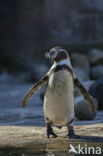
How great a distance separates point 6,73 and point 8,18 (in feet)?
5.69

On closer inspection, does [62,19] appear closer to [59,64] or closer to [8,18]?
[8,18]

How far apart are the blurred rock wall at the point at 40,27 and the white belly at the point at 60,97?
32.6 ft

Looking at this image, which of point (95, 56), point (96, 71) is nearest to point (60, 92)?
point (96, 71)

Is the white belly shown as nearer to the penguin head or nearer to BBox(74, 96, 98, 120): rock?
the penguin head

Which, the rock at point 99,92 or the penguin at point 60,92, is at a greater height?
the penguin at point 60,92

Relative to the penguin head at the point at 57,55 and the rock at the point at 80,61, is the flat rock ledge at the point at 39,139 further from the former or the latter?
the rock at the point at 80,61

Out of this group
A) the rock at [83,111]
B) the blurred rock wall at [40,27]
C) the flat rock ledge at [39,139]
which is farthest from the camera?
the blurred rock wall at [40,27]

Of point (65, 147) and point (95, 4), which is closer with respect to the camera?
point (65, 147)

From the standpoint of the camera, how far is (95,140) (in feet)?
18.3

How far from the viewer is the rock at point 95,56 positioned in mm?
15773

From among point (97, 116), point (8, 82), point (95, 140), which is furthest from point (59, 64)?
point (8, 82)

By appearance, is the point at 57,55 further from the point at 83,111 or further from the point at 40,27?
the point at 40,27

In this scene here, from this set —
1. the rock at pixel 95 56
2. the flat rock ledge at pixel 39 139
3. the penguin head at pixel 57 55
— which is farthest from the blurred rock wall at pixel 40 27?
the penguin head at pixel 57 55

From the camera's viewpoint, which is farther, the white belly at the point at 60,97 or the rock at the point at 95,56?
the rock at the point at 95,56
